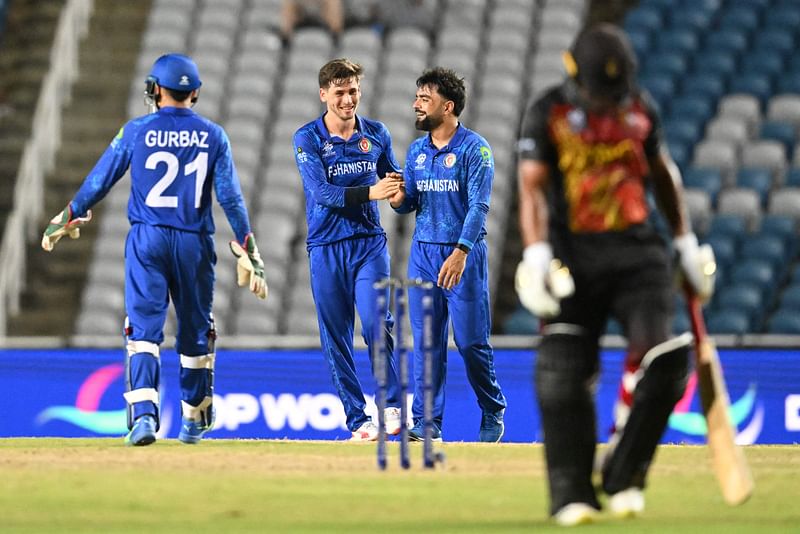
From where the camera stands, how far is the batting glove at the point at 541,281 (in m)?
6.18

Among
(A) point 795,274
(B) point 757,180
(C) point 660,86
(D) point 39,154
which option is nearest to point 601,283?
(A) point 795,274

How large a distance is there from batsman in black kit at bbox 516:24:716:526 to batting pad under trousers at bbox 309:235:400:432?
3.52m

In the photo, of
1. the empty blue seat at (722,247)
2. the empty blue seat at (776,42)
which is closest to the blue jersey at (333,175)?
the empty blue seat at (722,247)

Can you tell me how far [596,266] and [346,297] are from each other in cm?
381

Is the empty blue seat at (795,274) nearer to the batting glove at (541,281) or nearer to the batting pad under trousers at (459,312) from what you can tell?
the batting pad under trousers at (459,312)

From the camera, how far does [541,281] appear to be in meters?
6.18

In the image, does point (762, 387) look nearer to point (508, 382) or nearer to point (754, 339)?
point (754, 339)

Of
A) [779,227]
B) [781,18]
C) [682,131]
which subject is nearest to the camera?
[779,227]

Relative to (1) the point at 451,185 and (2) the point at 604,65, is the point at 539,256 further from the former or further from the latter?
(1) the point at 451,185

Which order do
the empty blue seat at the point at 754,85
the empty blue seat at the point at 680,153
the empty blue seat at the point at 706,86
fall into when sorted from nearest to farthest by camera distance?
1. the empty blue seat at the point at 680,153
2. the empty blue seat at the point at 754,85
3. the empty blue seat at the point at 706,86

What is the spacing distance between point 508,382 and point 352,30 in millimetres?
8227

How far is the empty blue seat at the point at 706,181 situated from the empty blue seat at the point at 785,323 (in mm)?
2148

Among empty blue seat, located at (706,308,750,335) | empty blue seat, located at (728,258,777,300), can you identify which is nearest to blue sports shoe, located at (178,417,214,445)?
empty blue seat, located at (706,308,750,335)

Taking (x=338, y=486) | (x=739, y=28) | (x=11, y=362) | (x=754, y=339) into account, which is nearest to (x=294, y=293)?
(x=11, y=362)
